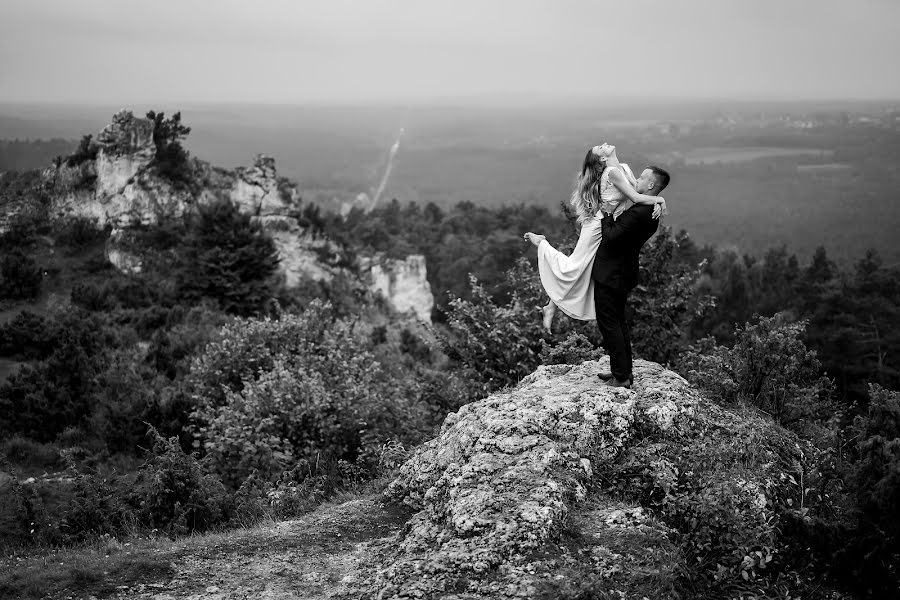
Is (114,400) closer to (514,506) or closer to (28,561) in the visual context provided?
(28,561)

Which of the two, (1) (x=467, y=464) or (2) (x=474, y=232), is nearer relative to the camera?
(1) (x=467, y=464)

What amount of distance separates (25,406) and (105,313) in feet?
28.9

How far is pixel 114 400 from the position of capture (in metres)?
15.4

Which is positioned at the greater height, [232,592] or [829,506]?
[829,506]

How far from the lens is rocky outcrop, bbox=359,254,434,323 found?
45.6 metres

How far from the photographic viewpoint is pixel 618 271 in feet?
21.8

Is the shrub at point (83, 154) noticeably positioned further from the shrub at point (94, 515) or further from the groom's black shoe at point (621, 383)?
the groom's black shoe at point (621, 383)

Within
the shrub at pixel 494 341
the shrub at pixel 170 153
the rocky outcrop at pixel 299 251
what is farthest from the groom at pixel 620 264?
the shrub at pixel 170 153

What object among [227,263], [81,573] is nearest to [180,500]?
[81,573]

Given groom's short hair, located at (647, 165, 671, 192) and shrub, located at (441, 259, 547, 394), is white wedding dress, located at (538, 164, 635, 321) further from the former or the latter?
shrub, located at (441, 259, 547, 394)

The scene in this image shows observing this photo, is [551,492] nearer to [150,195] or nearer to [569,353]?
[569,353]

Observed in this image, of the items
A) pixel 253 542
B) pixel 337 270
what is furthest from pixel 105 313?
pixel 253 542

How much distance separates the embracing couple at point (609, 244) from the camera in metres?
6.41

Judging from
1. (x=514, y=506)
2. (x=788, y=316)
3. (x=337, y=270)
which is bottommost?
(x=788, y=316)
